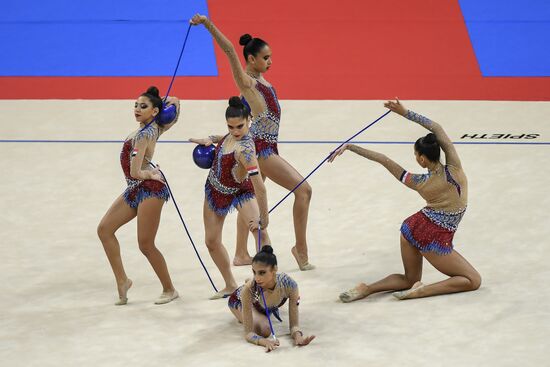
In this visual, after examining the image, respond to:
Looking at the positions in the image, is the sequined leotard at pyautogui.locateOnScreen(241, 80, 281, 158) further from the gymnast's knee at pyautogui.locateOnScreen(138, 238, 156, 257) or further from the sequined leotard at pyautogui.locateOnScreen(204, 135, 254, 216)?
the gymnast's knee at pyautogui.locateOnScreen(138, 238, 156, 257)

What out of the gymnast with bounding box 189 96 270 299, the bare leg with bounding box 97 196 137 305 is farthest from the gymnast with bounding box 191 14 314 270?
the bare leg with bounding box 97 196 137 305

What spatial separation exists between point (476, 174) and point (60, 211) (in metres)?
3.09

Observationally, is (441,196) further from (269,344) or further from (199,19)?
(199,19)

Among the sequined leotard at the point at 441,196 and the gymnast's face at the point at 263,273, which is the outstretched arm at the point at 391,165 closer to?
the sequined leotard at the point at 441,196

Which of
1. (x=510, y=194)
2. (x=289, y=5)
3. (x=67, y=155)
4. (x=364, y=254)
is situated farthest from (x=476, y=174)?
(x=289, y=5)

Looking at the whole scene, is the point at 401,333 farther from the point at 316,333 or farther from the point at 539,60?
the point at 539,60

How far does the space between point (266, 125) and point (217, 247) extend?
89 centimetres

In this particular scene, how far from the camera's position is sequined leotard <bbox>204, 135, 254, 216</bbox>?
5.56 m

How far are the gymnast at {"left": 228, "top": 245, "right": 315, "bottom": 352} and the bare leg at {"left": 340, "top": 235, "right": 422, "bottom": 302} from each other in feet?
1.92

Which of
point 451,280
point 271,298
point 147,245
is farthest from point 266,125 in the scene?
point 451,280

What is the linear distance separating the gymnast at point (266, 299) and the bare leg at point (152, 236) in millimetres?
671

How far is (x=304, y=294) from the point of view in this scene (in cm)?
569

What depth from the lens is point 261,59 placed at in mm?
6070

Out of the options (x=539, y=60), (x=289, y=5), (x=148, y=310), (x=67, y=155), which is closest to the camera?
(x=148, y=310)
